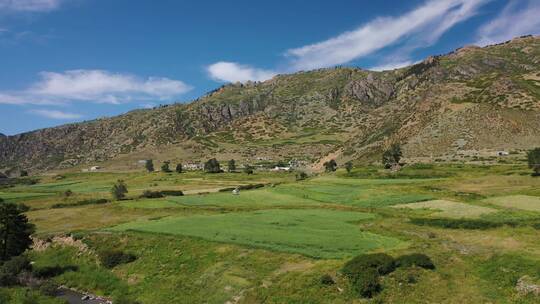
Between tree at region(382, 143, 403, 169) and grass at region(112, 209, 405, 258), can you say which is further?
tree at region(382, 143, 403, 169)

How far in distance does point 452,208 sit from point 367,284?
126 feet

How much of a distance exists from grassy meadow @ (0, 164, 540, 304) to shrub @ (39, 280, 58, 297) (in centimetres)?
260

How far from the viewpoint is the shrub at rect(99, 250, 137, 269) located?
2104 inches

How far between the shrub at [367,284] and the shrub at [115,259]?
100.0 ft

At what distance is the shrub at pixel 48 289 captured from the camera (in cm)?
4612

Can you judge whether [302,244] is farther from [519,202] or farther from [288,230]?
[519,202]

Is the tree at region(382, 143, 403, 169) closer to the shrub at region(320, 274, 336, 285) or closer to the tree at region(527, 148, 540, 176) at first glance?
the tree at region(527, 148, 540, 176)

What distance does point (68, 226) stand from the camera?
239 ft

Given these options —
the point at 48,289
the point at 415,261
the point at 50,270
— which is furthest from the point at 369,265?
the point at 50,270

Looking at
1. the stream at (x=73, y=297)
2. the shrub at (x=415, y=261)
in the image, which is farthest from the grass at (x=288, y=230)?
the stream at (x=73, y=297)

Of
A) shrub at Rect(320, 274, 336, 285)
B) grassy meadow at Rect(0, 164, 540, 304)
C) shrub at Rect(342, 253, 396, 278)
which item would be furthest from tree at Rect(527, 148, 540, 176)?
shrub at Rect(320, 274, 336, 285)

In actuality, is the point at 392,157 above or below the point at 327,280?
above

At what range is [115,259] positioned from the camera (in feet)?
176

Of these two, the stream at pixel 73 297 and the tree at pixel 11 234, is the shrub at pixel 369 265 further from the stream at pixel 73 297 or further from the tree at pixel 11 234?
the tree at pixel 11 234
